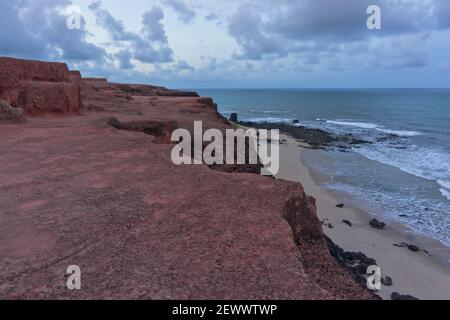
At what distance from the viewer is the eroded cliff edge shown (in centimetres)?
293

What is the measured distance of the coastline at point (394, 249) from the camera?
362 inches

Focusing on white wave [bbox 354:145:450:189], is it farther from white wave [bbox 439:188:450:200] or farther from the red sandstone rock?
the red sandstone rock

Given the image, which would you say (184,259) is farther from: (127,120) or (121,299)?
(127,120)

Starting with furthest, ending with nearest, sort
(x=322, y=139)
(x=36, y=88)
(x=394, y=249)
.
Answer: (x=322, y=139), (x=36, y=88), (x=394, y=249)

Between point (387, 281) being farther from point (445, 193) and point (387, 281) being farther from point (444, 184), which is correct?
point (444, 184)

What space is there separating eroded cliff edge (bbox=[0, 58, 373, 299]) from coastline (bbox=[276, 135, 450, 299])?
5.37m

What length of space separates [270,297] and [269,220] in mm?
1456

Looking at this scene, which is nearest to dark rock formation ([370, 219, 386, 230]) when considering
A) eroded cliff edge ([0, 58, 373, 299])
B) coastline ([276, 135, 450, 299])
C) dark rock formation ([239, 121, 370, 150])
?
coastline ([276, 135, 450, 299])

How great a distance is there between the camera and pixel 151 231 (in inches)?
151

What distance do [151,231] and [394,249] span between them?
31.3 feet

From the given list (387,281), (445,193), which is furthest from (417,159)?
(387,281)
